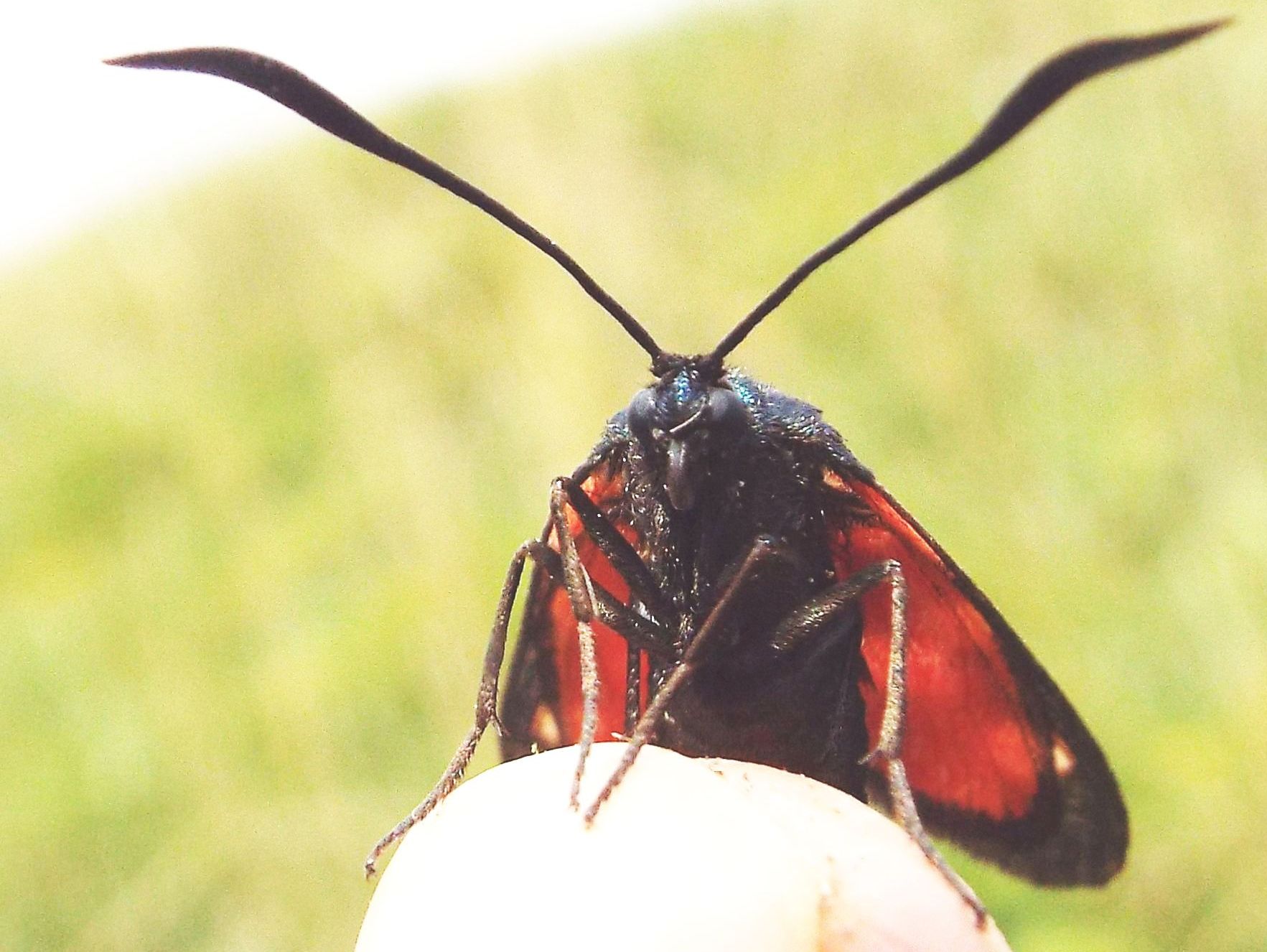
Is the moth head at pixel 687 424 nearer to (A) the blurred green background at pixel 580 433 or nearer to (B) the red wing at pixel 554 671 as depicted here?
(B) the red wing at pixel 554 671

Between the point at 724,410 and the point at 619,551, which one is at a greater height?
the point at 724,410

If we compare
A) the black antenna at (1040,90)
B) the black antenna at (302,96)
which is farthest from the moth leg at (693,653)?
the black antenna at (302,96)

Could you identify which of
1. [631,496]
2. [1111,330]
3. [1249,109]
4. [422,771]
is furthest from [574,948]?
[1249,109]

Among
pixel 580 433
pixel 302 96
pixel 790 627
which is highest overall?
pixel 302 96

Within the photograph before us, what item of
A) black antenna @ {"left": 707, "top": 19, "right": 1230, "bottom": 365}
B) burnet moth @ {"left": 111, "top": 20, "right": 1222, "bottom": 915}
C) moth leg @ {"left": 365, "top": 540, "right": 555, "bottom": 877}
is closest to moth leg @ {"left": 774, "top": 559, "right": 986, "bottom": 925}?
burnet moth @ {"left": 111, "top": 20, "right": 1222, "bottom": 915}

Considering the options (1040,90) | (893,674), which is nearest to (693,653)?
(893,674)

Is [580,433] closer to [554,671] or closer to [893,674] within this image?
[554,671]
